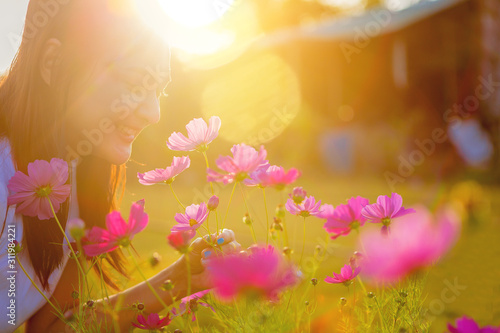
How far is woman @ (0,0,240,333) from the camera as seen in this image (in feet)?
3.61

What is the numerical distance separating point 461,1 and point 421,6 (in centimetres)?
61

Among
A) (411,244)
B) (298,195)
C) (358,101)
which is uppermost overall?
(411,244)

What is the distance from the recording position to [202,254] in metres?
0.82

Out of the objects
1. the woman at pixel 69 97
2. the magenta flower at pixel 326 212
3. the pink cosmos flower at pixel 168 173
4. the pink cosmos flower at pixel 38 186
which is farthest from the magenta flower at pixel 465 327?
the woman at pixel 69 97

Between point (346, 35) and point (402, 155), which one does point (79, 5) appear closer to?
point (402, 155)

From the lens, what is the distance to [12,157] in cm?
110

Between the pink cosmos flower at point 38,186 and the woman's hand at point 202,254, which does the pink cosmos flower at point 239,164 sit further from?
the pink cosmos flower at point 38,186

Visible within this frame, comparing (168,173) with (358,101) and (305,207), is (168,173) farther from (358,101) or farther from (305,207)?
(358,101)

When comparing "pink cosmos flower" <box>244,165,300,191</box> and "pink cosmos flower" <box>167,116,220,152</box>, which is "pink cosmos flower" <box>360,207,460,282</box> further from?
"pink cosmos flower" <box>167,116,220,152</box>

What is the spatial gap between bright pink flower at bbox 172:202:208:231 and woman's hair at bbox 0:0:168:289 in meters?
0.53

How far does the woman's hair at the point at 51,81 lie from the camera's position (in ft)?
3.61

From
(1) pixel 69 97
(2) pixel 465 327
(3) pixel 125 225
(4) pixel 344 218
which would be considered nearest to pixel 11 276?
(1) pixel 69 97

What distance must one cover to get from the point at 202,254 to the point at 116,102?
18.1 inches

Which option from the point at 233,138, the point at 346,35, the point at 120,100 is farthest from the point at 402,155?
the point at 120,100
